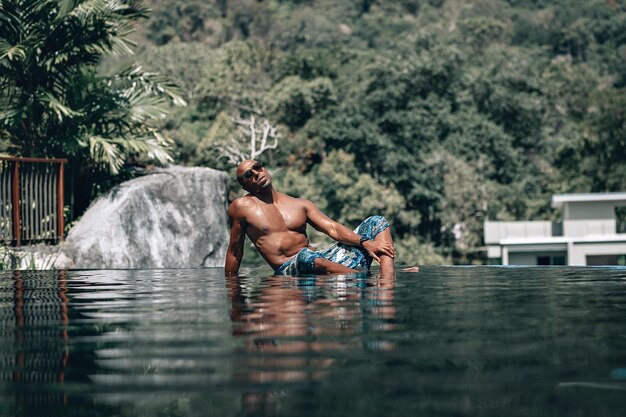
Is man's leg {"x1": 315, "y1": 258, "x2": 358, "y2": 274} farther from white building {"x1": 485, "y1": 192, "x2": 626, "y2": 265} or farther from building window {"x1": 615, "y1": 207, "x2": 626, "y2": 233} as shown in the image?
building window {"x1": 615, "y1": 207, "x2": 626, "y2": 233}

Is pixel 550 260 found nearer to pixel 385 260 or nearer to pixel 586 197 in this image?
pixel 586 197

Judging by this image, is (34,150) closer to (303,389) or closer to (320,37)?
(303,389)

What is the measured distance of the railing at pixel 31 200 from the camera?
47.1 feet

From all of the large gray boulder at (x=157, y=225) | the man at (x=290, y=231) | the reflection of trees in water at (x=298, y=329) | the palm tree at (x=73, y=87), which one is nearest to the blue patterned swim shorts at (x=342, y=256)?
the man at (x=290, y=231)

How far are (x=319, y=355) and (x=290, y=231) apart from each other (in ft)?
16.8

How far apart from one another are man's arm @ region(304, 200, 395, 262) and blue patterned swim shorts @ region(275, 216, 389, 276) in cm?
10

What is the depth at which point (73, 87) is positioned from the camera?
1578 cm

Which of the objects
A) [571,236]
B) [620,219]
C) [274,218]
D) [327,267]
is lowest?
[327,267]

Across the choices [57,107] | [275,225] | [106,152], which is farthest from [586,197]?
[275,225]

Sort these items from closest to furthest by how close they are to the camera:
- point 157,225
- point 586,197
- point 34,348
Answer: point 34,348 → point 157,225 → point 586,197

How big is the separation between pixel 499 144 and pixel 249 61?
11.9 meters

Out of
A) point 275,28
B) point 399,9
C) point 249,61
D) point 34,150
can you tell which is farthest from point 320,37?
point 34,150

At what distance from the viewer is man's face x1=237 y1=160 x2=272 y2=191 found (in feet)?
26.0

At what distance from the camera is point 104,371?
2.87 metres
